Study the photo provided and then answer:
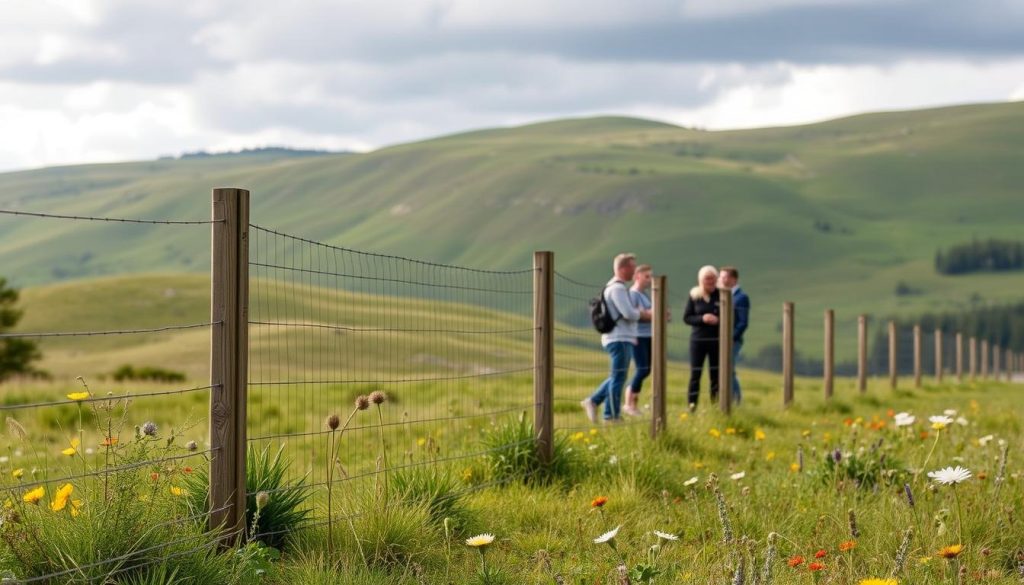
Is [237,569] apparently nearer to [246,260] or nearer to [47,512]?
[47,512]

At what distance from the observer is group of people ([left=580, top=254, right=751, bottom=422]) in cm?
1339

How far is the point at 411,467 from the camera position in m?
Result: 7.07

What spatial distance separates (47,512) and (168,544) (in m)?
0.67

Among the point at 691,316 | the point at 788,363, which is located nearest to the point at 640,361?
the point at 691,316

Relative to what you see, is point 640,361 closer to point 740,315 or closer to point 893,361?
point 740,315

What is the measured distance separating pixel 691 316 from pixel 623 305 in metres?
2.44

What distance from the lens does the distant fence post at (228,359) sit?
225 inches

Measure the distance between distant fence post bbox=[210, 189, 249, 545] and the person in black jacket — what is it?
10.2 m

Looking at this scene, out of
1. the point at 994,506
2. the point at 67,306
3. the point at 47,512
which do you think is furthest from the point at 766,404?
the point at 67,306

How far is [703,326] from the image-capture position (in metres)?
15.6

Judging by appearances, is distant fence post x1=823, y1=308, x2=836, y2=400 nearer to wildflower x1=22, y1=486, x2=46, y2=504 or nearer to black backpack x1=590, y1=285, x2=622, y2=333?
black backpack x1=590, y1=285, x2=622, y2=333

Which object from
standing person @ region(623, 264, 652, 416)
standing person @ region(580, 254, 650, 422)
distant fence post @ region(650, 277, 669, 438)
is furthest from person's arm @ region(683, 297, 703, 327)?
distant fence post @ region(650, 277, 669, 438)

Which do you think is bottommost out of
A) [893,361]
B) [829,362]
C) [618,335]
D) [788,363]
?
[893,361]

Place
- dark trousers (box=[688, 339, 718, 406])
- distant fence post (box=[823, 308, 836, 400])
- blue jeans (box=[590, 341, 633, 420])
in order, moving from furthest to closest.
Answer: distant fence post (box=[823, 308, 836, 400]), dark trousers (box=[688, 339, 718, 406]), blue jeans (box=[590, 341, 633, 420])
